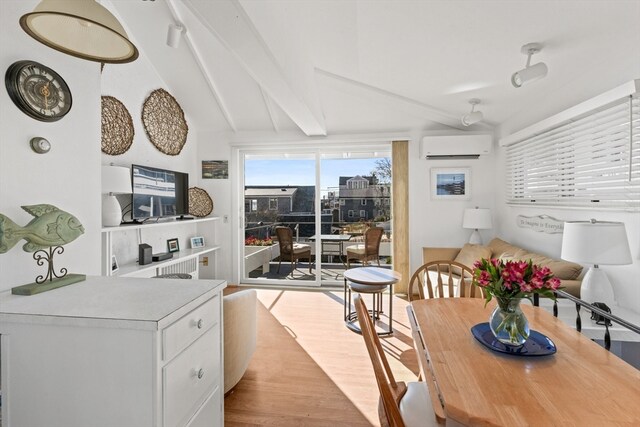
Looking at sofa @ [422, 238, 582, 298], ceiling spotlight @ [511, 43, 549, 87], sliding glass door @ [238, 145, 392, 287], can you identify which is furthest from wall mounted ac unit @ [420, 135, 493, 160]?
ceiling spotlight @ [511, 43, 549, 87]

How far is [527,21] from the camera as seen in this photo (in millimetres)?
2027

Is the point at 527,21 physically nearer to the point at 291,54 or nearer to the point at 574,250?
the point at 574,250

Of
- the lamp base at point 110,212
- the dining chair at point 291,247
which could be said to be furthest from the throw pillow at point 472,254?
the lamp base at point 110,212

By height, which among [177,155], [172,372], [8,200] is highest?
[177,155]

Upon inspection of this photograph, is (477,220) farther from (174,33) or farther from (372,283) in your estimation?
(174,33)

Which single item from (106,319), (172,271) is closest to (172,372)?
(106,319)

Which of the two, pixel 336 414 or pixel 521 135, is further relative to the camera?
pixel 521 135

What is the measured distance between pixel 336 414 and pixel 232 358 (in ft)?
2.48

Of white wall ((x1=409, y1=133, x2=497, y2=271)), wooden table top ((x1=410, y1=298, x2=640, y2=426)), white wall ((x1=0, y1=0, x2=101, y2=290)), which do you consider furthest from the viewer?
white wall ((x1=409, y1=133, x2=497, y2=271))

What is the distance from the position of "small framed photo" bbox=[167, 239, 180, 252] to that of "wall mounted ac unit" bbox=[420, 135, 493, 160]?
3.56m

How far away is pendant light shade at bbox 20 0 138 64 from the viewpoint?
109cm

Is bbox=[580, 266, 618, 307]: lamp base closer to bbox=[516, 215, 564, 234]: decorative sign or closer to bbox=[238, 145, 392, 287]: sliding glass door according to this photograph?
bbox=[516, 215, 564, 234]: decorative sign

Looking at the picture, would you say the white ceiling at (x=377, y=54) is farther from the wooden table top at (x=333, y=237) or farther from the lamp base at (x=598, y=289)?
the wooden table top at (x=333, y=237)

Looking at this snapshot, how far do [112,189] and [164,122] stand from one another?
1621 millimetres
